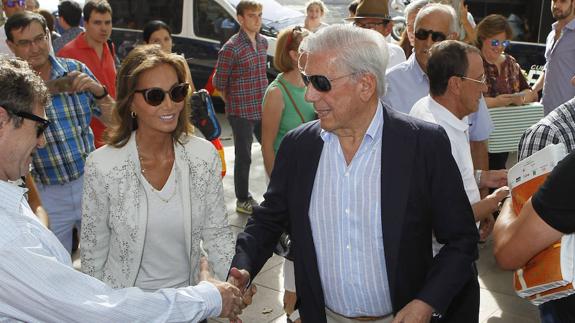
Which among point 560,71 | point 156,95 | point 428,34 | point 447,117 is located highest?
point 428,34

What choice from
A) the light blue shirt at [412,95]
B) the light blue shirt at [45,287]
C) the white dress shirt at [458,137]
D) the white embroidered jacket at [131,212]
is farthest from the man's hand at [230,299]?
the light blue shirt at [412,95]

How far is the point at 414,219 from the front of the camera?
2885 millimetres

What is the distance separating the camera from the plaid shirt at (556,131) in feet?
A: 10.8

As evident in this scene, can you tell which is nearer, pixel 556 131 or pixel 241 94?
pixel 556 131

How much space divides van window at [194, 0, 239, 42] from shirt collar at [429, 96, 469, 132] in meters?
8.62

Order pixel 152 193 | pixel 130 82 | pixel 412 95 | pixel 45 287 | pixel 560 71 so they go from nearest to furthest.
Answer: pixel 45 287 → pixel 152 193 → pixel 130 82 → pixel 412 95 → pixel 560 71

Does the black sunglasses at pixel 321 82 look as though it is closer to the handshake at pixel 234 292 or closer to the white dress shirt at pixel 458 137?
the handshake at pixel 234 292

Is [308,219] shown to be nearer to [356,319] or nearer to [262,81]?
[356,319]

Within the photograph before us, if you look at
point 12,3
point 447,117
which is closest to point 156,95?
point 447,117

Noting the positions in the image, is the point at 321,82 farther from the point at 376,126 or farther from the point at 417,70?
the point at 417,70

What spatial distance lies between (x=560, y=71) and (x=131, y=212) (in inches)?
231

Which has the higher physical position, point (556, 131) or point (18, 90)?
point (18, 90)

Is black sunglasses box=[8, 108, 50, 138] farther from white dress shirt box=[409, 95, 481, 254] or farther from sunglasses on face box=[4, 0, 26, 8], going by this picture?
sunglasses on face box=[4, 0, 26, 8]

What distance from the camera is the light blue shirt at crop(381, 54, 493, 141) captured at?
16.4 feet
